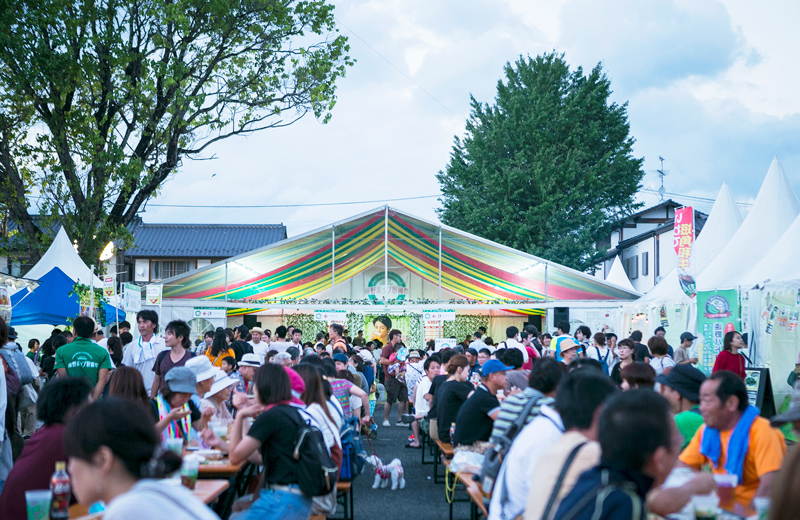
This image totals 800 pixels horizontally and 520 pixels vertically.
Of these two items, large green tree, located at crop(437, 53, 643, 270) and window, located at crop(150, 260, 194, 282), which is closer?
large green tree, located at crop(437, 53, 643, 270)

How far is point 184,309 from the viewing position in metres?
17.4

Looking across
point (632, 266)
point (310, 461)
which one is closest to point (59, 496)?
point (310, 461)

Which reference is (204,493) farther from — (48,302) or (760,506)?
(48,302)

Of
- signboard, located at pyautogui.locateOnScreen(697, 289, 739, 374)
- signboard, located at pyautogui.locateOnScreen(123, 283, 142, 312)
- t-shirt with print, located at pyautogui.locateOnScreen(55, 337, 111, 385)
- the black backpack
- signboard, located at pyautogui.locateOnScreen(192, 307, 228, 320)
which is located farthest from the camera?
signboard, located at pyautogui.locateOnScreen(192, 307, 228, 320)

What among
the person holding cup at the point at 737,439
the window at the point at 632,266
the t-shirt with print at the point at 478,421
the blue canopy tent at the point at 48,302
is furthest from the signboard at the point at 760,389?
the window at the point at 632,266

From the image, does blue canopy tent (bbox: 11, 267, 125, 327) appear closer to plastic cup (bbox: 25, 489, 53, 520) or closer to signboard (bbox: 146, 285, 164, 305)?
signboard (bbox: 146, 285, 164, 305)

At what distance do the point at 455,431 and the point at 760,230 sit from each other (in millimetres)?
8335

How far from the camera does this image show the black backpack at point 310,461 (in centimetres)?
346

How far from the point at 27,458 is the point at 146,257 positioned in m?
32.2

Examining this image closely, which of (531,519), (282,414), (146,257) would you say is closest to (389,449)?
(282,414)

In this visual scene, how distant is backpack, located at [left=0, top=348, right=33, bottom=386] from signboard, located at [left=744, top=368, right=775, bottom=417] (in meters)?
7.38

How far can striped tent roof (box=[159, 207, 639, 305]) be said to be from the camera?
1781 cm

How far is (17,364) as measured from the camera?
5.42 m

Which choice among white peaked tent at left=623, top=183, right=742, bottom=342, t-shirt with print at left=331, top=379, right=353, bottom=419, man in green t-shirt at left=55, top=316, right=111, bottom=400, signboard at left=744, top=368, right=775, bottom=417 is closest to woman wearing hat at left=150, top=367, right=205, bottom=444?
man in green t-shirt at left=55, top=316, right=111, bottom=400
